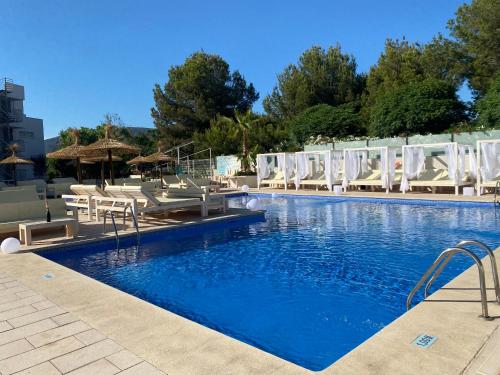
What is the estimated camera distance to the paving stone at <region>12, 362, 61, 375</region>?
270 cm

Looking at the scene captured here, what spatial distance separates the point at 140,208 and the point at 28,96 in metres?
30.3

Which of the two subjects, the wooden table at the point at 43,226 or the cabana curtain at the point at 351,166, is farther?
the cabana curtain at the point at 351,166

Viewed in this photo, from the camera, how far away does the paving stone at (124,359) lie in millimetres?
2719

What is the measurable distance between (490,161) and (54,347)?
1321 cm

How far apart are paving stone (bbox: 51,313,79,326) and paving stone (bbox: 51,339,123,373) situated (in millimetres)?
637

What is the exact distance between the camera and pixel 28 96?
33.7m

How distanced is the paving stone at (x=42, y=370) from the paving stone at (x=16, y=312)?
4.01 feet

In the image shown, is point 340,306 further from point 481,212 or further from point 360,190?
point 360,190

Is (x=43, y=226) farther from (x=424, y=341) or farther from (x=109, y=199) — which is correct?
(x=424, y=341)

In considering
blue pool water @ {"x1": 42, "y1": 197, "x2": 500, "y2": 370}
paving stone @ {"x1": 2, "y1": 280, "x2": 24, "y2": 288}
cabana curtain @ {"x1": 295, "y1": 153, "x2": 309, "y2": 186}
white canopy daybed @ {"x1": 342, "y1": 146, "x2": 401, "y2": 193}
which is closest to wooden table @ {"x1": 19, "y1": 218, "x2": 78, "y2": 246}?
blue pool water @ {"x1": 42, "y1": 197, "x2": 500, "y2": 370}

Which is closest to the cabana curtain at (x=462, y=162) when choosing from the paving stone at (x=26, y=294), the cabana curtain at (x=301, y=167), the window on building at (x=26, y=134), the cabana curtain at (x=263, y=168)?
the cabana curtain at (x=301, y=167)

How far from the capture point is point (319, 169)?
18719 millimetres

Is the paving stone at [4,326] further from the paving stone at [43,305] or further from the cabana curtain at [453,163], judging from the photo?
the cabana curtain at [453,163]

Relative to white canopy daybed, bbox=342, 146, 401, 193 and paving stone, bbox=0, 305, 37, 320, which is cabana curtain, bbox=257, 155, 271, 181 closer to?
white canopy daybed, bbox=342, 146, 401, 193
